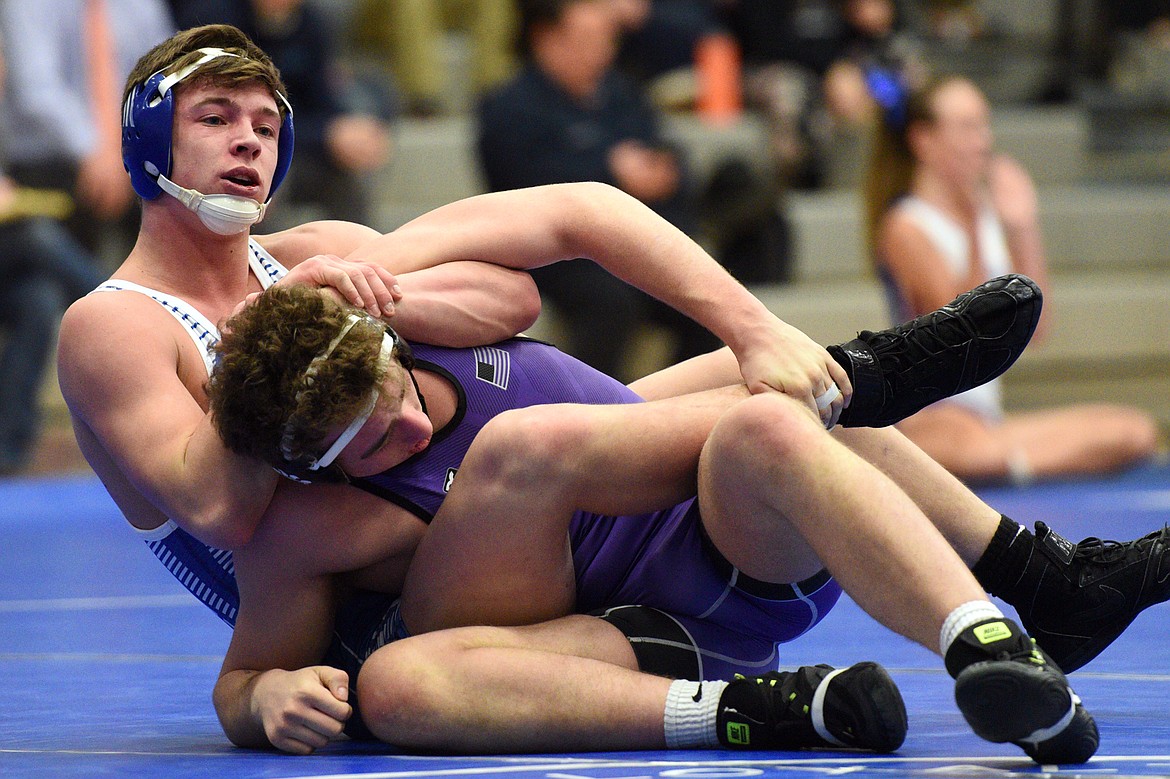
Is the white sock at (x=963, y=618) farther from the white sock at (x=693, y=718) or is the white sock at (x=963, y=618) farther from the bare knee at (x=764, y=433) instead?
the white sock at (x=693, y=718)

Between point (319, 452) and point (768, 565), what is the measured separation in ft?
2.31

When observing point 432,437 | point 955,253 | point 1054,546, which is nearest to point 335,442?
point 432,437

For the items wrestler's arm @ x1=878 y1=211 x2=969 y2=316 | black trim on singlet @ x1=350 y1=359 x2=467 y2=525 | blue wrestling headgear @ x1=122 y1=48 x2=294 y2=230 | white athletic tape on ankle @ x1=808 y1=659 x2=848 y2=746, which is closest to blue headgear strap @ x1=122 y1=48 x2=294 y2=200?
blue wrestling headgear @ x1=122 y1=48 x2=294 y2=230

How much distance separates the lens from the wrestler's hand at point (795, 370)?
2738mm

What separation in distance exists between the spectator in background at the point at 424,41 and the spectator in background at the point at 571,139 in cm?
182

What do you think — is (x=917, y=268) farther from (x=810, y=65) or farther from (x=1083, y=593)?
(x=1083, y=593)

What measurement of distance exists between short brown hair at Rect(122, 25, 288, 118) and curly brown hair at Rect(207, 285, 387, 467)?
0.61 metres

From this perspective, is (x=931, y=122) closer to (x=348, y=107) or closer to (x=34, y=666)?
(x=348, y=107)

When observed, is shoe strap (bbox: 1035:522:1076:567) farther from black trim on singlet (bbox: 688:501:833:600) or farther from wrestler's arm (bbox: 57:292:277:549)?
wrestler's arm (bbox: 57:292:277:549)

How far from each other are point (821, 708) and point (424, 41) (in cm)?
767

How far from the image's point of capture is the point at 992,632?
229 cm

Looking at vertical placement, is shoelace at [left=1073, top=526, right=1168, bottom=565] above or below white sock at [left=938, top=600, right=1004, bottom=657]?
below

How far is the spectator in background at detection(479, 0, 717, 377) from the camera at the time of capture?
25.3 ft

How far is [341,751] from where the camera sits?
9.10 ft
